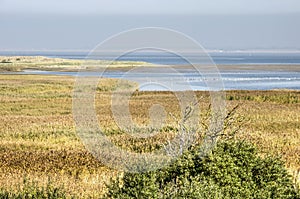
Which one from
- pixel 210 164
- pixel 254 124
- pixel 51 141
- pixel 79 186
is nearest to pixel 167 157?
pixel 210 164

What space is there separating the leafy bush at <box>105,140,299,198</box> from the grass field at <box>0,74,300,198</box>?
4.85 feet

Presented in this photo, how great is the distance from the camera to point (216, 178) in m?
11.1

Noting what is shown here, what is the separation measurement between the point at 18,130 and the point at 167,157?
59.6 feet

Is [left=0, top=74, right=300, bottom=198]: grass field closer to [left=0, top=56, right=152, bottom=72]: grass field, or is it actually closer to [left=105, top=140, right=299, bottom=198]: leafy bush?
[left=105, top=140, right=299, bottom=198]: leafy bush

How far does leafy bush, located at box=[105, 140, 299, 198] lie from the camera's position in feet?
33.6

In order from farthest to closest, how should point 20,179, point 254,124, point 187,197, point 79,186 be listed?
1. point 254,124
2. point 20,179
3. point 79,186
4. point 187,197

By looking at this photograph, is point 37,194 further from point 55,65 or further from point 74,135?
point 55,65

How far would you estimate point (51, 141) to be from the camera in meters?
25.4

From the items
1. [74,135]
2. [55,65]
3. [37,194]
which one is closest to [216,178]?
[37,194]

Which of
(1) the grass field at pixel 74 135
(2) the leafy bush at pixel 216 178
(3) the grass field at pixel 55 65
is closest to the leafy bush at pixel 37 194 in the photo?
(1) the grass field at pixel 74 135

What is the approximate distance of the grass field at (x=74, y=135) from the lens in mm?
16609

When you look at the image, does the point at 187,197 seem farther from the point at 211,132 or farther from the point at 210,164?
the point at 211,132

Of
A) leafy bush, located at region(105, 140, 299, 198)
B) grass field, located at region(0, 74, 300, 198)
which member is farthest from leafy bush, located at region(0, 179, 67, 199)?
leafy bush, located at region(105, 140, 299, 198)

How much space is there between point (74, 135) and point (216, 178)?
1653cm
